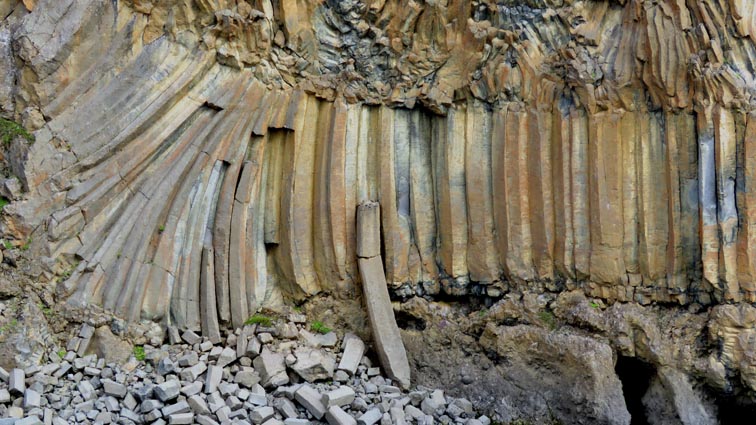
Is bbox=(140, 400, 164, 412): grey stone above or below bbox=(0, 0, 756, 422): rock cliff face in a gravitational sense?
below

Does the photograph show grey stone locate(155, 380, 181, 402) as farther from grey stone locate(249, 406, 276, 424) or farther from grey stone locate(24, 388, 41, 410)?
grey stone locate(24, 388, 41, 410)

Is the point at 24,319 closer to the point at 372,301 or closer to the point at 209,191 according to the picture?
the point at 209,191

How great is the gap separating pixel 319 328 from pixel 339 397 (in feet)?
4.81

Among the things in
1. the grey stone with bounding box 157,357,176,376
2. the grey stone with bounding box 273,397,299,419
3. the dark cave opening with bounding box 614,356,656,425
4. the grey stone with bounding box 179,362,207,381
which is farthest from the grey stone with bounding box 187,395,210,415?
the dark cave opening with bounding box 614,356,656,425

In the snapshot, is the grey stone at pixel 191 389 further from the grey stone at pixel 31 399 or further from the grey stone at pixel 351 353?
the grey stone at pixel 351 353

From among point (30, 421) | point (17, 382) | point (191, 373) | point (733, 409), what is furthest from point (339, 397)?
point (733, 409)

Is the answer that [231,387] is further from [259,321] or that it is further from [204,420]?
[259,321]

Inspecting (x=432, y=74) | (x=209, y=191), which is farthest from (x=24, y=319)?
(x=432, y=74)

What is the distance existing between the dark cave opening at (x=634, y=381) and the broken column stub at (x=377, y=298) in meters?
2.46

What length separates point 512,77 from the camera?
9836 mm

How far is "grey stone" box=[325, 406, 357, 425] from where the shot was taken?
8.30 meters

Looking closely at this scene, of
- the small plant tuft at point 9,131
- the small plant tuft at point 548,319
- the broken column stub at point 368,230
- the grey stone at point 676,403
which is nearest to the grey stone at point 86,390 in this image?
the small plant tuft at point 9,131

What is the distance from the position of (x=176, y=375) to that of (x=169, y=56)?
3668 mm

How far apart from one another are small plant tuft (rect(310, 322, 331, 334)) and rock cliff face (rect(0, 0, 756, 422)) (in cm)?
47
